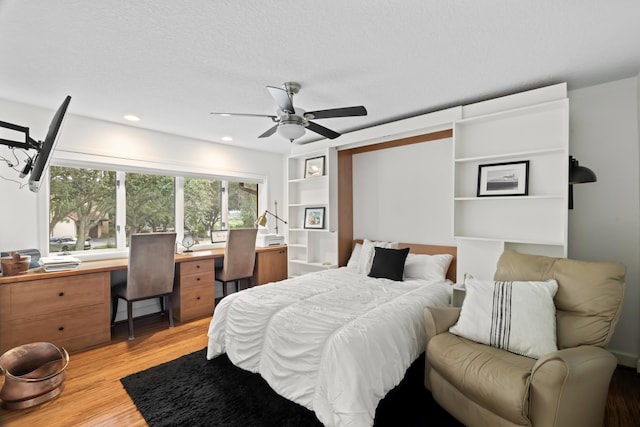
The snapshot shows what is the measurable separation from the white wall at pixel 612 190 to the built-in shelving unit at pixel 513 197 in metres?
0.33

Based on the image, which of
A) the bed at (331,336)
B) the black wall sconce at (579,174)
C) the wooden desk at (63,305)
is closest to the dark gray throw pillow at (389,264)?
the bed at (331,336)

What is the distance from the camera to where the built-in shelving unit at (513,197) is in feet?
8.41

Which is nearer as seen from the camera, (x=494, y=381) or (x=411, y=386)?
(x=494, y=381)

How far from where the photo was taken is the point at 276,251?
4.78 meters

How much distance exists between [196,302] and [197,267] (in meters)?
0.45

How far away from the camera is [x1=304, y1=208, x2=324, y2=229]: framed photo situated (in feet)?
14.2

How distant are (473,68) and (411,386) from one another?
2548mm

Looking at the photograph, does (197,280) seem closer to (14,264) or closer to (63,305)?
(63,305)

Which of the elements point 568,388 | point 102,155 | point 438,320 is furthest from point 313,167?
point 568,388

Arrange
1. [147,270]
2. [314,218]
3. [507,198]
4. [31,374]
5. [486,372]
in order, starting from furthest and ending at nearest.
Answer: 1. [314,218]
2. [147,270]
3. [507,198]
4. [31,374]
5. [486,372]

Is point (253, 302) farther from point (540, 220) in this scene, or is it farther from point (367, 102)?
point (540, 220)

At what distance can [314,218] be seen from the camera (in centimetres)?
441

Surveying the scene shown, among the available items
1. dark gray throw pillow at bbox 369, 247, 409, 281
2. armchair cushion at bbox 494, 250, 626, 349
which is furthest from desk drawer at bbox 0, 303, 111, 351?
armchair cushion at bbox 494, 250, 626, 349

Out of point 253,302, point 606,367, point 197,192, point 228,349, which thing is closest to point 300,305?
point 253,302
